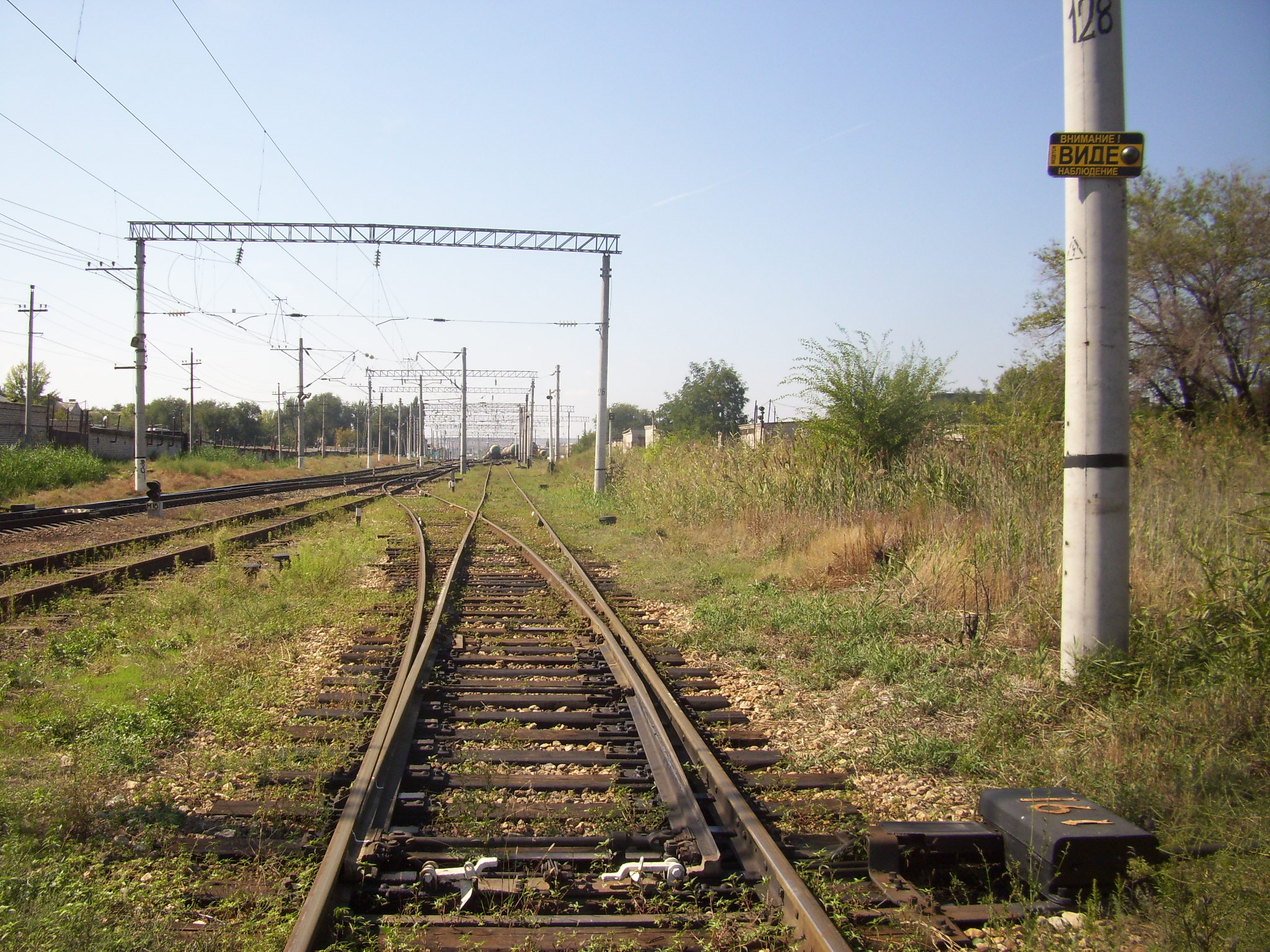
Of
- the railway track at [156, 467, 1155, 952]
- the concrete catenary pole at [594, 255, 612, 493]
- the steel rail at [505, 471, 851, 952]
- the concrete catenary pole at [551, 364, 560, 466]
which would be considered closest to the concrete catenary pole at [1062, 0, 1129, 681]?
the railway track at [156, 467, 1155, 952]

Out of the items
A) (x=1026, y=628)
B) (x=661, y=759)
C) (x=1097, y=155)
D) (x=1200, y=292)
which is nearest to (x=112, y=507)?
(x=661, y=759)

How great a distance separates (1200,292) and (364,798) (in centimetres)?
2310

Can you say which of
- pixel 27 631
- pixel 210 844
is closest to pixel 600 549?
pixel 27 631

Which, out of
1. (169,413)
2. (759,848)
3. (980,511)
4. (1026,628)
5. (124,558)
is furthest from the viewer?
(169,413)

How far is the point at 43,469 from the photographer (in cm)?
2825

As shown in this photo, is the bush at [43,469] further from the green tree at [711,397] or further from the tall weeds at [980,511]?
the green tree at [711,397]

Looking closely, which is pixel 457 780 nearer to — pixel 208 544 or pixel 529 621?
pixel 529 621

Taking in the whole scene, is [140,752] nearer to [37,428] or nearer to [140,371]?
[140,371]

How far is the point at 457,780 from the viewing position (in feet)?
15.0

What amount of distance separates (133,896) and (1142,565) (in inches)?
280

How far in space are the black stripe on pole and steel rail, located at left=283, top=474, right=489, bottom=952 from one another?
15.0 feet

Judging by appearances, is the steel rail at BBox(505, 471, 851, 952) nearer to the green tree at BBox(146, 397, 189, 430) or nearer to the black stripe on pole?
the black stripe on pole

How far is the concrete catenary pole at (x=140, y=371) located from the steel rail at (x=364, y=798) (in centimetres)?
2012

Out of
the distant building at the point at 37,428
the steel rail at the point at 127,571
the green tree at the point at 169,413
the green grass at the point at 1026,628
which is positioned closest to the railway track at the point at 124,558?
the steel rail at the point at 127,571
